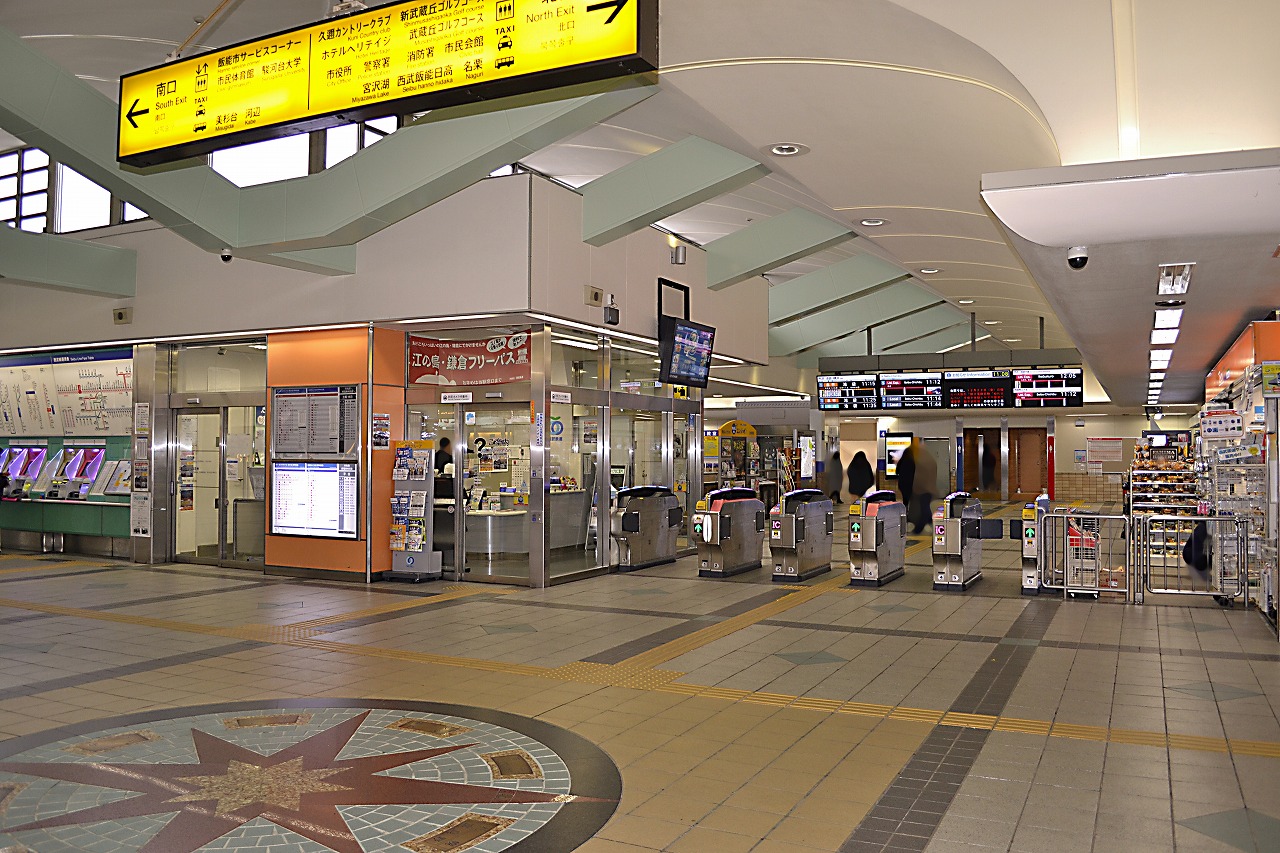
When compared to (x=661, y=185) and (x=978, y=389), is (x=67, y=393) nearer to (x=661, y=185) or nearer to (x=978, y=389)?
(x=661, y=185)

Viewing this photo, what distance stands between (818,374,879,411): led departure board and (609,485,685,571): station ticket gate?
623 cm

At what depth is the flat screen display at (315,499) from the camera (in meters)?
10.7

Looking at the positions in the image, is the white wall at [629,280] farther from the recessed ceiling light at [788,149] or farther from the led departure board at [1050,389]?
the led departure board at [1050,389]

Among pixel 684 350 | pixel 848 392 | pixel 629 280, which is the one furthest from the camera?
pixel 848 392

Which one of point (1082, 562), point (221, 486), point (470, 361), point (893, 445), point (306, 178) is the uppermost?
point (306, 178)

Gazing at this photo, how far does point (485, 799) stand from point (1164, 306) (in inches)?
294

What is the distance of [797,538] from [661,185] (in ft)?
13.9

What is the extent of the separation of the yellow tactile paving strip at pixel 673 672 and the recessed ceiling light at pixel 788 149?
3.74 meters

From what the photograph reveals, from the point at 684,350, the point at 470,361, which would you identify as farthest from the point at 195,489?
the point at 684,350

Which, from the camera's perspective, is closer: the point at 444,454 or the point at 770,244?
the point at 444,454

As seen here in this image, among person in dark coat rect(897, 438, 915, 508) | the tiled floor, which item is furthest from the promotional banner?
person in dark coat rect(897, 438, 915, 508)

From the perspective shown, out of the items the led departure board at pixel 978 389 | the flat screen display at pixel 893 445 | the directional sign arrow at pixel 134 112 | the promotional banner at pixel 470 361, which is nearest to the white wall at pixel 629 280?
the promotional banner at pixel 470 361

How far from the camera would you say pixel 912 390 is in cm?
1794

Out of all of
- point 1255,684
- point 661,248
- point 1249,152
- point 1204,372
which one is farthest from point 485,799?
point 1204,372
